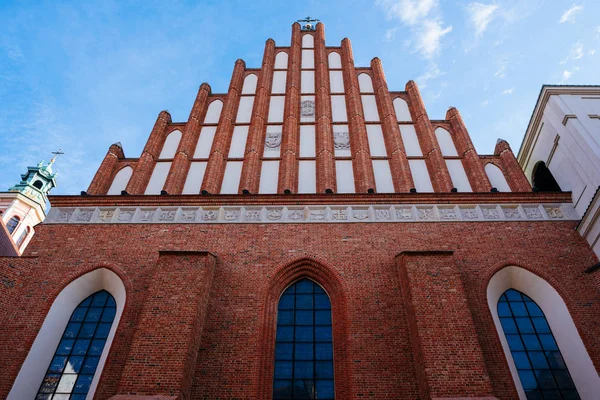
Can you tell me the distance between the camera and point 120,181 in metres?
11.5

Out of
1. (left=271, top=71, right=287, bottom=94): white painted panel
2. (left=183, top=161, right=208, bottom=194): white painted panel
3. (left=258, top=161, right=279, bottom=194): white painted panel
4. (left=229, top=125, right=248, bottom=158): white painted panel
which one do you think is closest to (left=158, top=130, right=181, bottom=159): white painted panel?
(left=183, top=161, right=208, bottom=194): white painted panel

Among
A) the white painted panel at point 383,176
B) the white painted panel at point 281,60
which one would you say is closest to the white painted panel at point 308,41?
the white painted panel at point 281,60

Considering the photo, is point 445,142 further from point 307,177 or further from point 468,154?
point 307,177

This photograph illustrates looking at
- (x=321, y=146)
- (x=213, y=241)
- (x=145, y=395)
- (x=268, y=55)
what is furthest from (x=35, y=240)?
(x=268, y=55)

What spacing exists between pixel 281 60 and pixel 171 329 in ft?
37.5

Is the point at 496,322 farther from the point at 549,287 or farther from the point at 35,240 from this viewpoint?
the point at 35,240

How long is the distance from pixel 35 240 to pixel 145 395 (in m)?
5.41

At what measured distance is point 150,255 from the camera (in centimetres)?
961

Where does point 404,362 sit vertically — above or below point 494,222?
below

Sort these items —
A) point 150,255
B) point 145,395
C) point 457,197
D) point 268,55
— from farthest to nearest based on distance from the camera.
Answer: point 268,55 < point 457,197 < point 150,255 < point 145,395

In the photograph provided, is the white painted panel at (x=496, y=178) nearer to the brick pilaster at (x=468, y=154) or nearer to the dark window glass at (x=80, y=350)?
the brick pilaster at (x=468, y=154)

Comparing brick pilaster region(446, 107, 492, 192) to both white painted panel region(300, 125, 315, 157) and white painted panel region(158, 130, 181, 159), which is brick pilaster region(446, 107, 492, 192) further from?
white painted panel region(158, 130, 181, 159)

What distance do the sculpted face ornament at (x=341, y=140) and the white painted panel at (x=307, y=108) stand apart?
1117 mm

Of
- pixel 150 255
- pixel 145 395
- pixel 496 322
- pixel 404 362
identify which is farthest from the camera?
pixel 150 255
